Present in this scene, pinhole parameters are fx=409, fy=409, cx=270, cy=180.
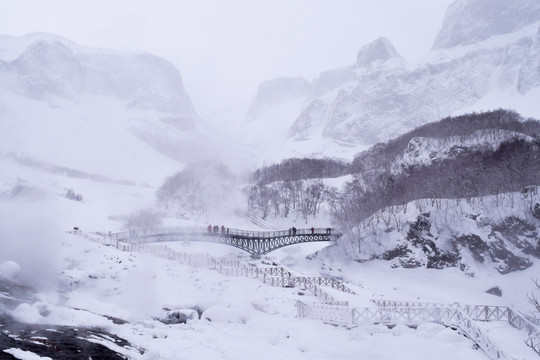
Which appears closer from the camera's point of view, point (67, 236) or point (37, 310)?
point (37, 310)

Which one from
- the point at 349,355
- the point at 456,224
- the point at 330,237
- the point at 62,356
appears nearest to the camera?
the point at 62,356

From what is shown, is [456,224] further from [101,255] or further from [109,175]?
[109,175]

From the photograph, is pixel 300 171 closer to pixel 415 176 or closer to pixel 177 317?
pixel 415 176

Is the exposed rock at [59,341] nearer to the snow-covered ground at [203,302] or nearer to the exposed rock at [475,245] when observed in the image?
the snow-covered ground at [203,302]

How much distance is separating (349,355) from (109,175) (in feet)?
444

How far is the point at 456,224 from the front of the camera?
5312 centimetres

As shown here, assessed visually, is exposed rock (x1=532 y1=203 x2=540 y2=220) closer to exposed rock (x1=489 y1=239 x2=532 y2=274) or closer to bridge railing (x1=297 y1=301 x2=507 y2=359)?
exposed rock (x1=489 y1=239 x2=532 y2=274)

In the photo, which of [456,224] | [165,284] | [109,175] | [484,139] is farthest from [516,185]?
[109,175]

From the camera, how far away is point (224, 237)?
58531 mm

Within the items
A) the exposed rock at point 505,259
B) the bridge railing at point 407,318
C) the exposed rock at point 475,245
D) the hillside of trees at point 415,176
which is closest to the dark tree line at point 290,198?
the hillside of trees at point 415,176

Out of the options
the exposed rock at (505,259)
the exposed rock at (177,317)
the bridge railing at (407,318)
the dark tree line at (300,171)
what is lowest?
the exposed rock at (177,317)

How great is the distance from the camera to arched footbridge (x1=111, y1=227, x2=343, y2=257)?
5481 cm

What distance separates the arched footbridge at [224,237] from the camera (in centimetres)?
5481

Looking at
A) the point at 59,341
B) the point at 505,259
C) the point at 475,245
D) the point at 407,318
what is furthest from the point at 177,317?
the point at 475,245
